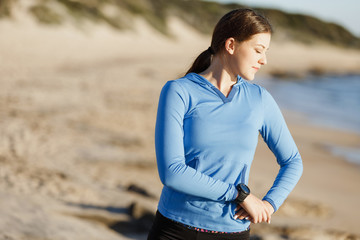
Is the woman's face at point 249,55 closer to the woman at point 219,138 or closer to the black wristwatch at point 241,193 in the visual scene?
the woman at point 219,138

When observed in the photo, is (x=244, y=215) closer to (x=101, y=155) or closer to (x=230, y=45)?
(x=230, y=45)

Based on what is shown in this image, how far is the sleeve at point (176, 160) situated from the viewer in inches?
60.2

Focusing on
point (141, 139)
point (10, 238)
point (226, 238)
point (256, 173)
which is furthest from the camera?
point (141, 139)

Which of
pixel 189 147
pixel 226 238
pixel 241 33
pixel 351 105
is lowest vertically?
pixel 226 238

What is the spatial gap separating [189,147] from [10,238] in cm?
204

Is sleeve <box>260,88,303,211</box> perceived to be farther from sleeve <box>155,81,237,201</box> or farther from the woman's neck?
sleeve <box>155,81,237,201</box>

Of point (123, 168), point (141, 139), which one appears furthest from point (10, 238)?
point (141, 139)

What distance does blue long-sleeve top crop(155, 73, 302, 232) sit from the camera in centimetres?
154

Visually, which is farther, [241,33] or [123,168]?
[123,168]

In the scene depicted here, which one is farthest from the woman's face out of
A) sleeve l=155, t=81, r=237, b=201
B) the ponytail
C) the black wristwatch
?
the black wristwatch

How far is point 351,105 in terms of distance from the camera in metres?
20.8

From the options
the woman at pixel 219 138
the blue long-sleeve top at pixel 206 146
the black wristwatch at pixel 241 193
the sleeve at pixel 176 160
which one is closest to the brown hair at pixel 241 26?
the woman at pixel 219 138

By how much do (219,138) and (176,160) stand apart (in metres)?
0.18

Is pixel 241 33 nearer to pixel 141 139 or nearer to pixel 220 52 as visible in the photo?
pixel 220 52
